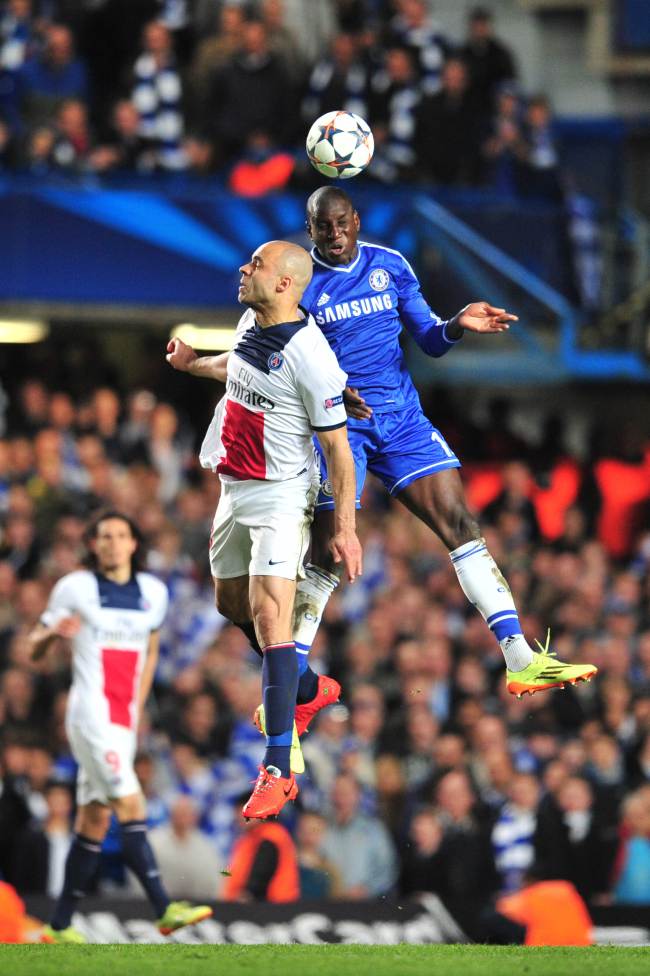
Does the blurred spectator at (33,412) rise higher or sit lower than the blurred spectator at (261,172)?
lower

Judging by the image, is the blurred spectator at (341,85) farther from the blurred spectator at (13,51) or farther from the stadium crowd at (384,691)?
the stadium crowd at (384,691)

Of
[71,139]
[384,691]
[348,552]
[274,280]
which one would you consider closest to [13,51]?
[71,139]

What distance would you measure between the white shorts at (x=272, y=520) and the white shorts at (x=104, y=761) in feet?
6.55

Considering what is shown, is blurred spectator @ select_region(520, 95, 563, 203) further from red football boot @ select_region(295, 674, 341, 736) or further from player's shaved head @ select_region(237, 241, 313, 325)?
player's shaved head @ select_region(237, 241, 313, 325)

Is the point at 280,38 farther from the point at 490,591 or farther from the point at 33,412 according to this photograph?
the point at 490,591

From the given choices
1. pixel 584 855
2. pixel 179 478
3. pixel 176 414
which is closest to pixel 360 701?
pixel 584 855

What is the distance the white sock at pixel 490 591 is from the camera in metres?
9.56

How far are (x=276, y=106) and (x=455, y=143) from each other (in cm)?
159

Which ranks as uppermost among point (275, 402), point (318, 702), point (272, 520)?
point (275, 402)

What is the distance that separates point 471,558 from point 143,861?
2.67 meters

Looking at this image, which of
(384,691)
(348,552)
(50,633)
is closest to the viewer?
(348,552)

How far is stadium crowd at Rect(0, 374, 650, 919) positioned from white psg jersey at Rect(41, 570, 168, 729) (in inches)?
66.6

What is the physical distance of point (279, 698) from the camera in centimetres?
916

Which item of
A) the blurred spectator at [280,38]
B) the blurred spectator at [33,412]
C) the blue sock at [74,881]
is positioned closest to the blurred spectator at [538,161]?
the blurred spectator at [280,38]
